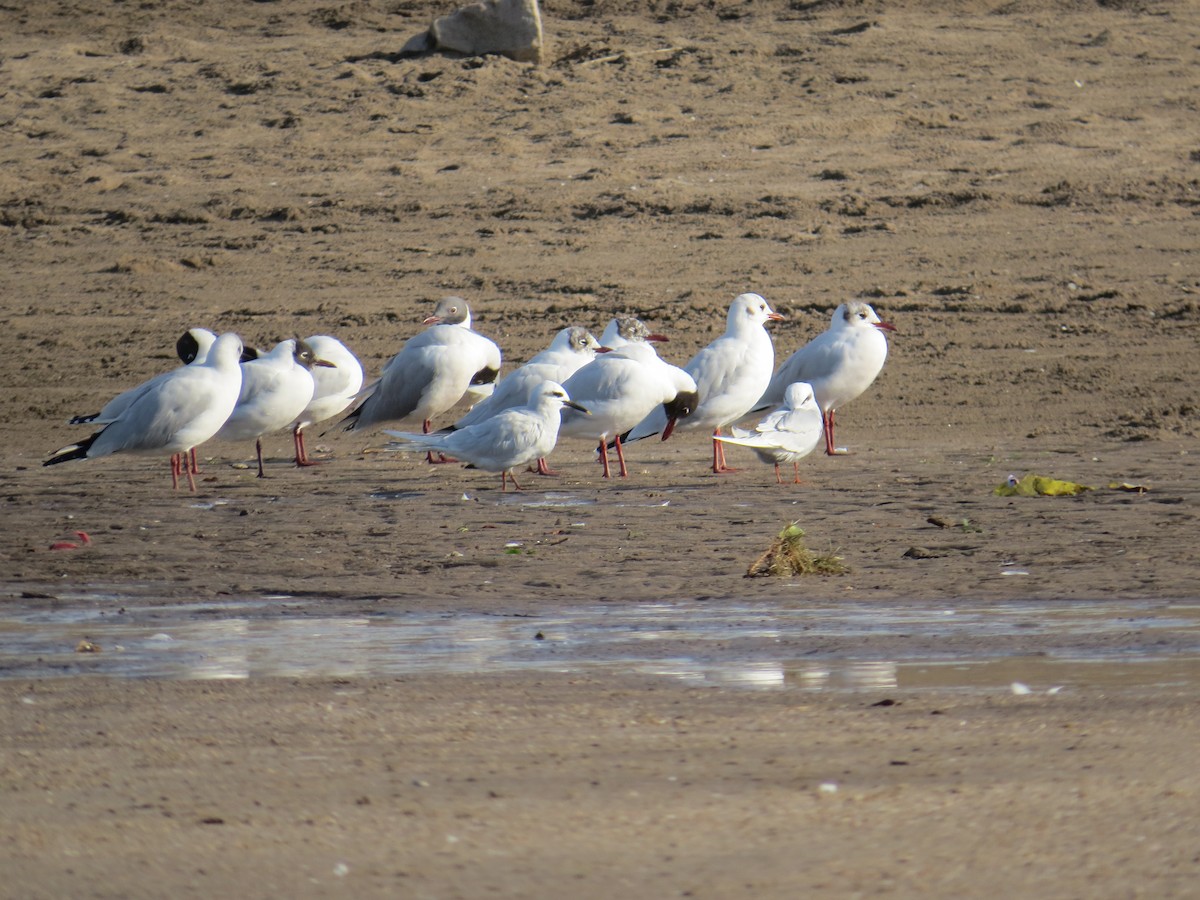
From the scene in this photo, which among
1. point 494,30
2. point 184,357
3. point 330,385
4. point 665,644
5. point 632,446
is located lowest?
point 632,446

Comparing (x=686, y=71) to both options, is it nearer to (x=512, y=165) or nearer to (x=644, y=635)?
(x=512, y=165)

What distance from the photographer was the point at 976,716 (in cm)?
521

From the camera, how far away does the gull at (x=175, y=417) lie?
11.2 m

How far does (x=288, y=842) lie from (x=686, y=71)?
589 inches

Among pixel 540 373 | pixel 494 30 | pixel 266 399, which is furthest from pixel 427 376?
pixel 494 30

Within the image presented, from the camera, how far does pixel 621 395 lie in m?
11.4

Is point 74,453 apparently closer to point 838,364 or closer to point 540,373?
point 540,373

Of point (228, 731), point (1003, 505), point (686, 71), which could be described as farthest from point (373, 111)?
point (228, 731)

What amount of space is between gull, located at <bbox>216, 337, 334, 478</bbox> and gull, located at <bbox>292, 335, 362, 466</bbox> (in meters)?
0.43

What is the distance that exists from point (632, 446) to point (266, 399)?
8.31ft

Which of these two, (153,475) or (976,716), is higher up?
(976,716)

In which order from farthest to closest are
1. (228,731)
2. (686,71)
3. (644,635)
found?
(686,71), (644,635), (228,731)

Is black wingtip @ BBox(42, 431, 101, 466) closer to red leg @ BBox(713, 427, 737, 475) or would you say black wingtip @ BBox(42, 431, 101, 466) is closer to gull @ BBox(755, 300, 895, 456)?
red leg @ BBox(713, 427, 737, 475)

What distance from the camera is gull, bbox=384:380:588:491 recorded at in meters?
10.7
